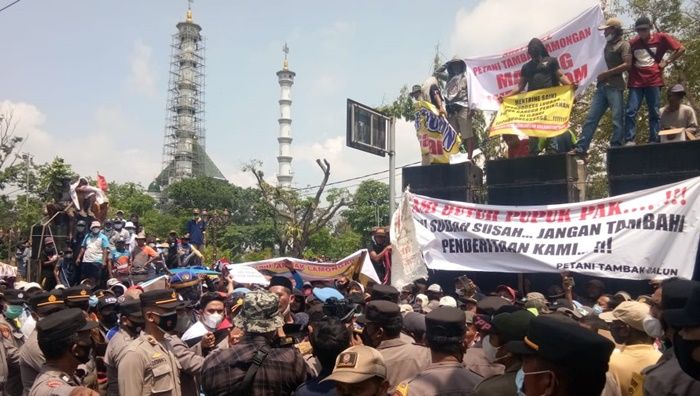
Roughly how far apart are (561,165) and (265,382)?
20.4ft

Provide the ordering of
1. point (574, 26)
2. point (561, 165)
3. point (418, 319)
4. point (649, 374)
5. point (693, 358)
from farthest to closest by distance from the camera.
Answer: point (574, 26)
point (561, 165)
point (418, 319)
point (649, 374)
point (693, 358)

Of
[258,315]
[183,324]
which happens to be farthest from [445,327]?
[183,324]

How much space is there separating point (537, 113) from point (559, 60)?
1.04m

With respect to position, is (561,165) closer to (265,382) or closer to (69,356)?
(265,382)

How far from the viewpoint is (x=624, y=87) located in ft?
27.6

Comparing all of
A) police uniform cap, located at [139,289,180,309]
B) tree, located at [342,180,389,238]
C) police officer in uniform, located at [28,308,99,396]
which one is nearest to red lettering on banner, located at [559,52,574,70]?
police uniform cap, located at [139,289,180,309]

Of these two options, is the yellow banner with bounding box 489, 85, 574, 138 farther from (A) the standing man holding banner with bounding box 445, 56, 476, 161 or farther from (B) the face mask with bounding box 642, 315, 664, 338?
(B) the face mask with bounding box 642, 315, 664, 338

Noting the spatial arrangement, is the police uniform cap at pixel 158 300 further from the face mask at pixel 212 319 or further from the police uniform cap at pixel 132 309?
the face mask at pixel 212 319

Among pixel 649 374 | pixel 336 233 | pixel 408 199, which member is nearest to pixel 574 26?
pixel 408 199

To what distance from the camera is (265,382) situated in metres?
3.18

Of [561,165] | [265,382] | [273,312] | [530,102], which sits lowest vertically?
[265,382]

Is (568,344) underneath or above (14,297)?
above

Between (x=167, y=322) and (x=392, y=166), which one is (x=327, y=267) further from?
(x=167, y=322)

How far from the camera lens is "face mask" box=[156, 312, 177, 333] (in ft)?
12.7
